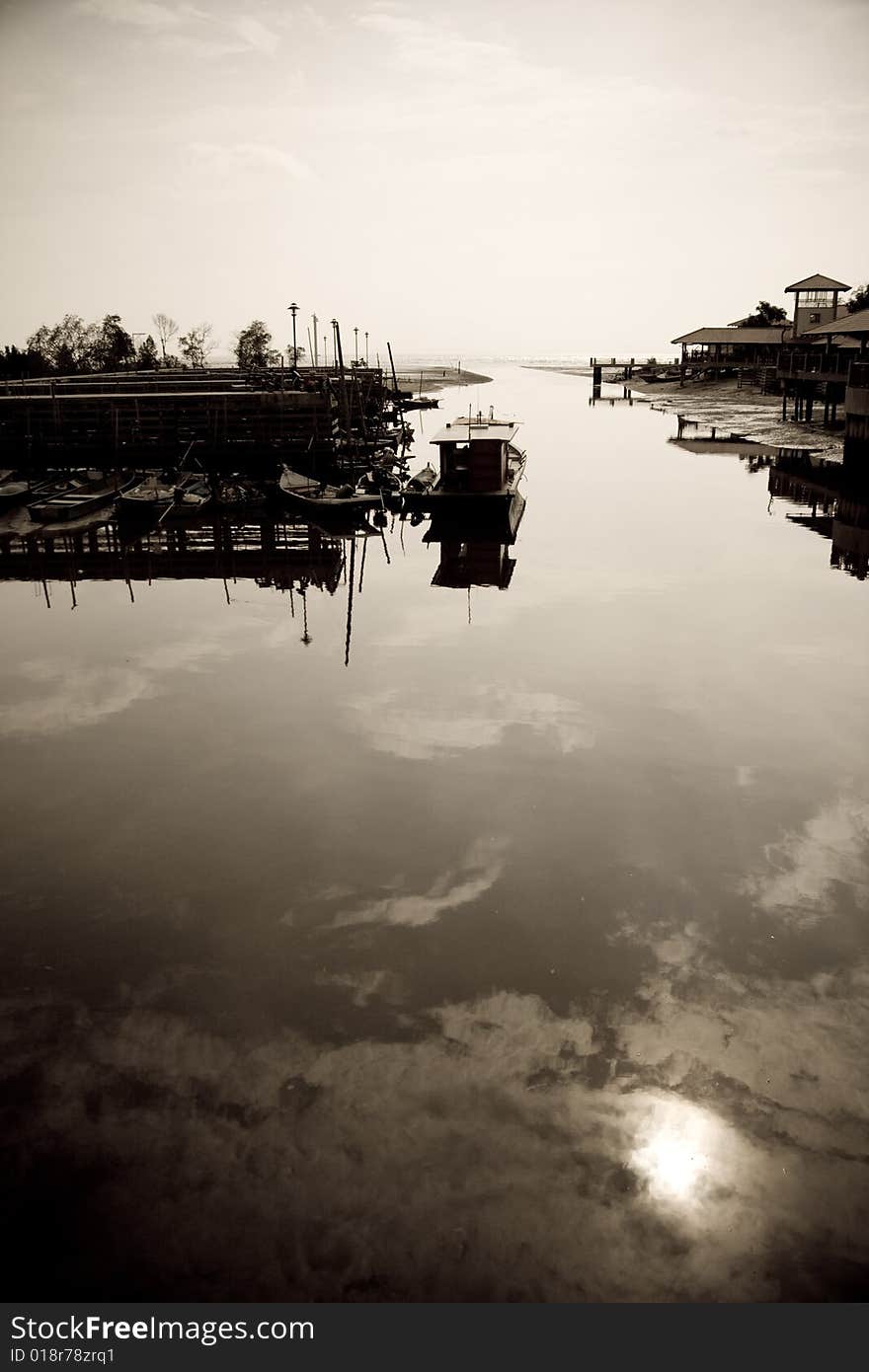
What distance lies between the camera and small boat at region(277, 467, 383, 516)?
141ft

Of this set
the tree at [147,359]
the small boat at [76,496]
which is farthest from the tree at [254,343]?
the small boat at [76,496]

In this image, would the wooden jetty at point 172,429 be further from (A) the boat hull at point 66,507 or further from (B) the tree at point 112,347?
(B) the tree at point 112,347

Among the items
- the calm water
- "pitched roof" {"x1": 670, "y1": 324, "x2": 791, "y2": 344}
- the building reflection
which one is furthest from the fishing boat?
"pitched roof" {"x1": 670, "y1": 324, "x2": 791, "y2": 344}

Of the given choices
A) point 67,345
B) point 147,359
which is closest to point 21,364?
point 147,359

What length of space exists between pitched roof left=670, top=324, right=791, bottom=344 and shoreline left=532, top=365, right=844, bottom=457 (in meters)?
4.74

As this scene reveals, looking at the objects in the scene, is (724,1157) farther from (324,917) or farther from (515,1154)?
(324,917)

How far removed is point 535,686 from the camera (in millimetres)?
20391

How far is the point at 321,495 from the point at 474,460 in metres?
7.86

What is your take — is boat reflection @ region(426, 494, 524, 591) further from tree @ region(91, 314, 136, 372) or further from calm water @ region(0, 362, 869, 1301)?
tree @ region(91, 314, 136, 372)

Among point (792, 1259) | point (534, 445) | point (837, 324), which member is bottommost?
point (792, 1259)

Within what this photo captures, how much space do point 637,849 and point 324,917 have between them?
464 cm

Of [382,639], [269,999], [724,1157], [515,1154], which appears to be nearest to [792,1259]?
[724,1157]

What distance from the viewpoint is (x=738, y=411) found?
3438 inches

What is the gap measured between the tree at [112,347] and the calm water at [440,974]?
318 ft
